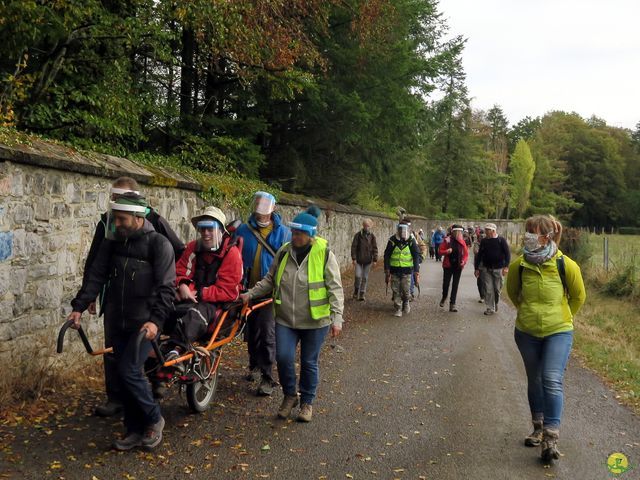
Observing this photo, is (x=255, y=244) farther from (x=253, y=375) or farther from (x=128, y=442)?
(x=128, y=442)

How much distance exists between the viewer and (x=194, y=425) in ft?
18.3

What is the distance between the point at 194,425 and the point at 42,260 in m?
2.24

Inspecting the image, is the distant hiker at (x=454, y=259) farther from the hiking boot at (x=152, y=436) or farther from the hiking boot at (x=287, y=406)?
the hiking boot at (x=152, y=436)

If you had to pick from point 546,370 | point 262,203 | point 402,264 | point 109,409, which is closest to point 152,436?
point 109,409

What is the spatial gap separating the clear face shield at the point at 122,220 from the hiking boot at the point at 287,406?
85.6 inches

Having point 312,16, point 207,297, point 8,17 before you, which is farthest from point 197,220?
point 312,16

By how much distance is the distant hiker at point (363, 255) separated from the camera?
49.6 feet

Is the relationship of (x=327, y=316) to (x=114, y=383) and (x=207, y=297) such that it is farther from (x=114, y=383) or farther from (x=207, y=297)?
(x=114, y=383)

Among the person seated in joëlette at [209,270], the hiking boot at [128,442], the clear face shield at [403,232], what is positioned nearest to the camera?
the hiking boot at [128,442]

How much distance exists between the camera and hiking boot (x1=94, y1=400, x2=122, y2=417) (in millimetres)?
5609

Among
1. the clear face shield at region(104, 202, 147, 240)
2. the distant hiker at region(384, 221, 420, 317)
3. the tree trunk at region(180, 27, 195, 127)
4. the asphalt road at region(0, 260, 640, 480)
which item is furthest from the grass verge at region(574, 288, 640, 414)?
the tree trunk at region(180, 27, 195, 127)

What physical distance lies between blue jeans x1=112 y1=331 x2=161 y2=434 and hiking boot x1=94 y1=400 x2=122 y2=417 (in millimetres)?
741

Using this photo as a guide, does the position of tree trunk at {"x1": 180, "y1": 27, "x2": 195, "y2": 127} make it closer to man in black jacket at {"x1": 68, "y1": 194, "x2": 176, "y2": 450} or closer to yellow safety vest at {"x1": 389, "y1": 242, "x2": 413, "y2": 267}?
yellow safety vest at {"x1": 389, "y1": 242, "x2": 413, "y2": 267}

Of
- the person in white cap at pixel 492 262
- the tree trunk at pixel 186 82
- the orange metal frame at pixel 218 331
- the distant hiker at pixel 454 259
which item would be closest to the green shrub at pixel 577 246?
the person in white cap at pixel 492 262
